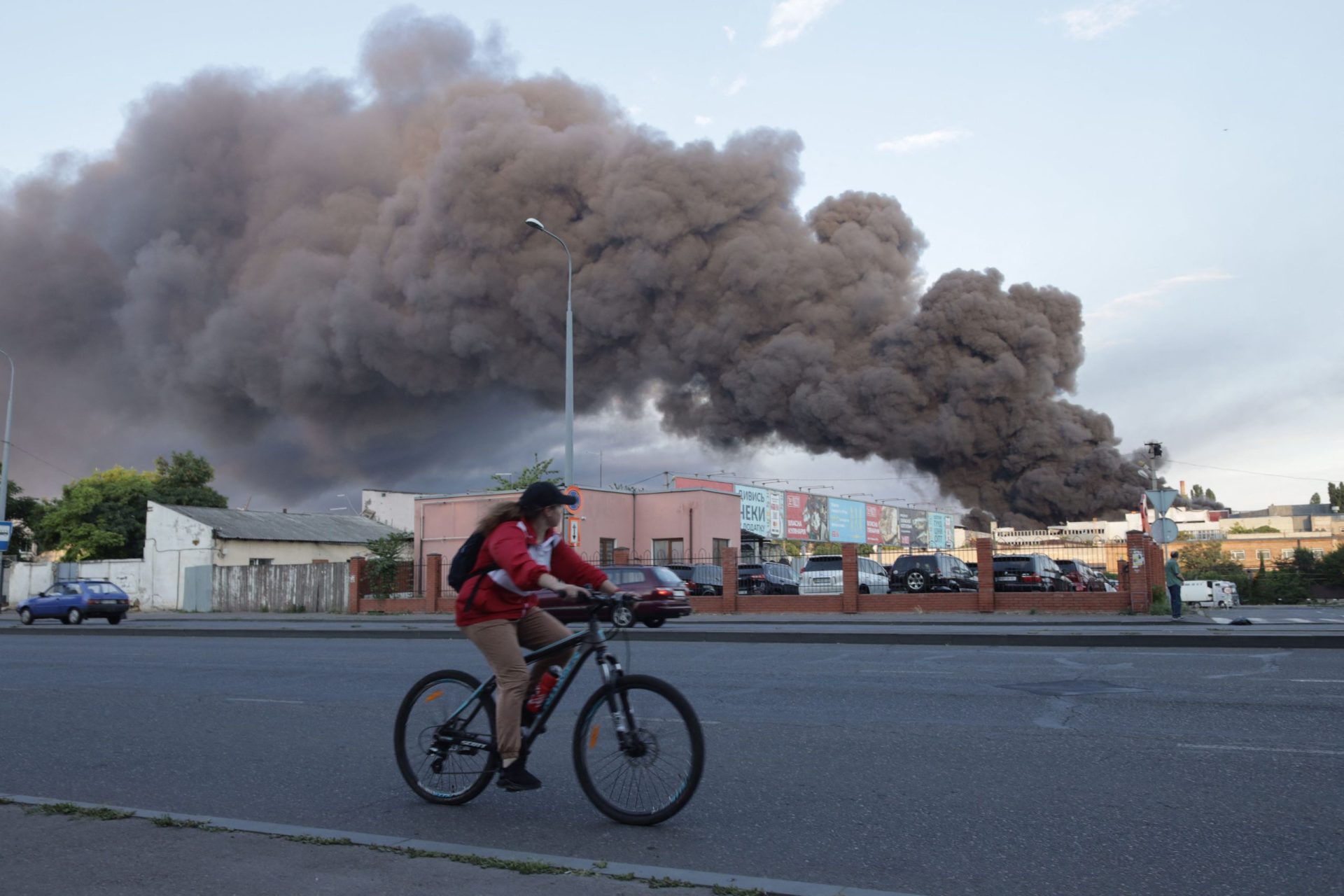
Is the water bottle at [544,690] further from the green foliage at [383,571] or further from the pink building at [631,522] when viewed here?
the green foliage at [383,571]

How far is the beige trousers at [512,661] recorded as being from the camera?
4770 millimetres

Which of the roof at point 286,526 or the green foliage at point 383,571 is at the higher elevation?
the roof at point 286,526

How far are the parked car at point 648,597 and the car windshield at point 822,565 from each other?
22.7 ft

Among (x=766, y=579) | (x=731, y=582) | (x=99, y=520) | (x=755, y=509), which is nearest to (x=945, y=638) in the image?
(x=731, y=582)

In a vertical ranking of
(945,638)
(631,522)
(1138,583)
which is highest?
(631,522)

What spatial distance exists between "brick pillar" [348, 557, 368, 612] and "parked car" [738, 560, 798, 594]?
12420 mm

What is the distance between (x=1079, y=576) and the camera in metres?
30.5

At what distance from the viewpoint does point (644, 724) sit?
4.59 meters

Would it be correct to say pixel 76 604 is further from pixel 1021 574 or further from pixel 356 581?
pixel 1021 574

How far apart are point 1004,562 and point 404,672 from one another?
17.3 metres

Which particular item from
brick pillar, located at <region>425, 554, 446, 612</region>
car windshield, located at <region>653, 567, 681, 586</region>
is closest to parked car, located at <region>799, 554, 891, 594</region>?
car windshield, located at <region>653, 567, 681, 586</region>

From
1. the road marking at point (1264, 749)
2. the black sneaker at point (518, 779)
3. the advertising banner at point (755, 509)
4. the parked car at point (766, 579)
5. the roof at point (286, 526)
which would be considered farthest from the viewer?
the advertising banner at point (755, 509)

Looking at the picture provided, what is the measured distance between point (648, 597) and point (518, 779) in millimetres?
16647

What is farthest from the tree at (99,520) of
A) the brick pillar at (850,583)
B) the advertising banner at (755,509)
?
the brick pillar at (850,583)
